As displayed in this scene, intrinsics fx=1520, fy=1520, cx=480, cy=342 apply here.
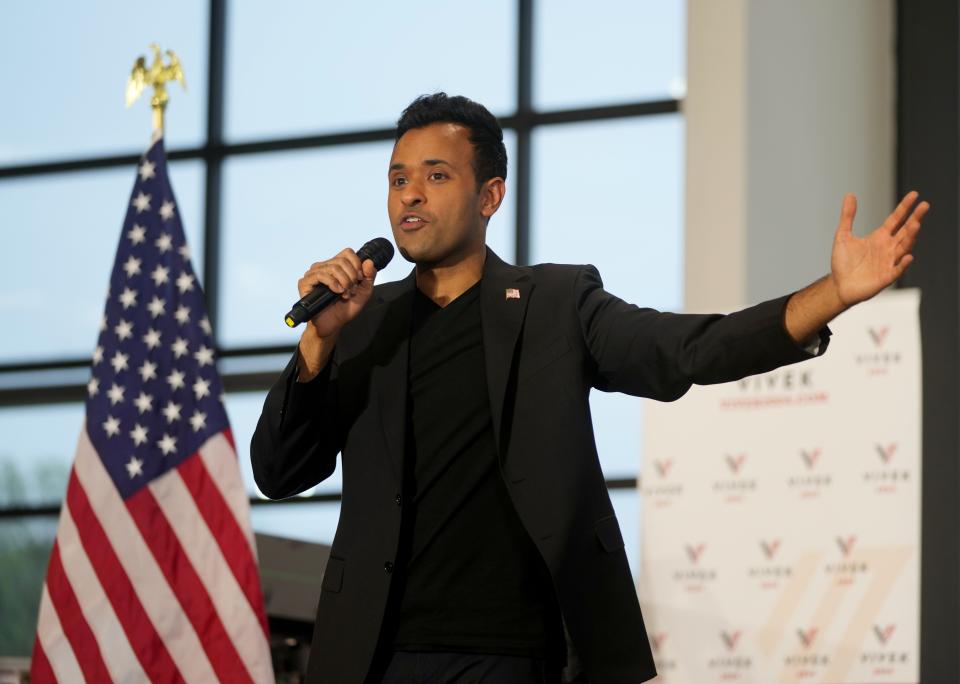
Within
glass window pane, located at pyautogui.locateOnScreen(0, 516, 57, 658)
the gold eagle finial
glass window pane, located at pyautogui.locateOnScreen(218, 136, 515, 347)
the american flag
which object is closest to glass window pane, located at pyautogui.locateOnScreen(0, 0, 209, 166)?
glass window pane, located at pyautogui.locateOnScreen(218, 136, 515, 347)

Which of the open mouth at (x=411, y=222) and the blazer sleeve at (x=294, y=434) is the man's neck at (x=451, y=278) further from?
the blazer sleeve at (x=294, y=434)

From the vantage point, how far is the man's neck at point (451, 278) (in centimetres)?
286

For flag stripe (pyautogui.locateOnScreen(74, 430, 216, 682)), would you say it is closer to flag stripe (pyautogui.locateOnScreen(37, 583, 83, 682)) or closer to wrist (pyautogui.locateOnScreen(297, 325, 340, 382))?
flag stripe (pyautogui.locateOnScreen(37, 583, 83, 682))

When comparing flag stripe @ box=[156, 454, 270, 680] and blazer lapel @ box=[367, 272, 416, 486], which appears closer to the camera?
blazer lapel @ box=[367, 272, 416, 486]

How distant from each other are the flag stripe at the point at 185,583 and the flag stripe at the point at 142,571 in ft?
0.06

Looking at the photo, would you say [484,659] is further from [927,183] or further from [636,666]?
[927,183]

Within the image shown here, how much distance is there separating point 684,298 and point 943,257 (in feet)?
3.56

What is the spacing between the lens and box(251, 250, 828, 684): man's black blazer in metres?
2.51

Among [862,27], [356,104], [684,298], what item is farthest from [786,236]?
[356,104]

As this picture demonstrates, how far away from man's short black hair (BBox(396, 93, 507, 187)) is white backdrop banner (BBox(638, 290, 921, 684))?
8.31 feet

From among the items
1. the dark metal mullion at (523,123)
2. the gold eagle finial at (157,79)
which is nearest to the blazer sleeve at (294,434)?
the gold eagle finial at (157,79)

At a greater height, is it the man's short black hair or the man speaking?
the man's short black hair

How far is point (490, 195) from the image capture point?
2922 millimetres

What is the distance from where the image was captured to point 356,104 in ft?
25.5
